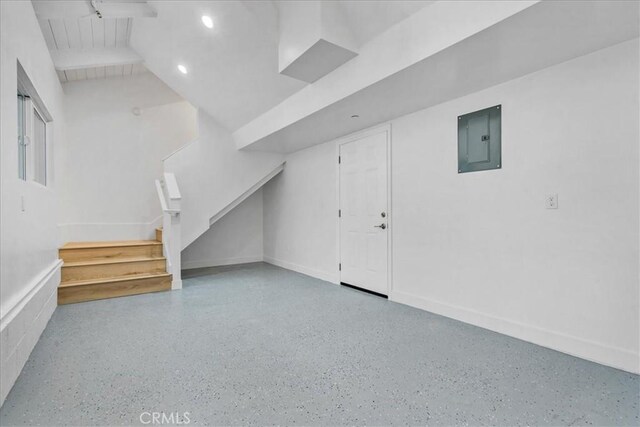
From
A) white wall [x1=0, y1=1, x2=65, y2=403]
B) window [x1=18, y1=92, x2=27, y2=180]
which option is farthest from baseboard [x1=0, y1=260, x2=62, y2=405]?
window [x1=18, y1=92, x2=27, y2=180]

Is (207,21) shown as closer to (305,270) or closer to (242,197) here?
(242,197)

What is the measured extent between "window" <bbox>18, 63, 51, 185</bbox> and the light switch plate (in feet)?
13.4

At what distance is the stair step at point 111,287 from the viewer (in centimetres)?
352

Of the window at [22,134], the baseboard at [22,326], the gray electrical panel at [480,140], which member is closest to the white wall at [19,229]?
the baseboard at [22,326]

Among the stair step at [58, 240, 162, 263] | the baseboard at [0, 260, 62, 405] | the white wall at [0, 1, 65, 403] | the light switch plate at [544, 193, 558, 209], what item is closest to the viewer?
the baseboard at [0, 260, 62, 405]

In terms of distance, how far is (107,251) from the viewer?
166 inches

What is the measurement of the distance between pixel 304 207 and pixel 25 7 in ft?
12.3

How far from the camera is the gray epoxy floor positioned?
1566 millimetres

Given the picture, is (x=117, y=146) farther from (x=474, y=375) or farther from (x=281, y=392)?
(x=474, y=375)

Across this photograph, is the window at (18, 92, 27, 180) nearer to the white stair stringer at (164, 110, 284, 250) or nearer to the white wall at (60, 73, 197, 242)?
the white stair stringer at (164, 110, 284, 250)

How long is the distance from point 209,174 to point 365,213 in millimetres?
2578

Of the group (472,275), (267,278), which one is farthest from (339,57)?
(267,278)

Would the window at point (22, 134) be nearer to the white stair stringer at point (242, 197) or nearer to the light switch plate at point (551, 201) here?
the white stair stringer at point (242, 197)

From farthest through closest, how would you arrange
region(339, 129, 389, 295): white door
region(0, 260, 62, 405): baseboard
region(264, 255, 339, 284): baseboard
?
region(264, 255, 339, 284): baseboard, region(339, 129, 389, 295): white door, region(0, 260, 62, 405): baseboard
